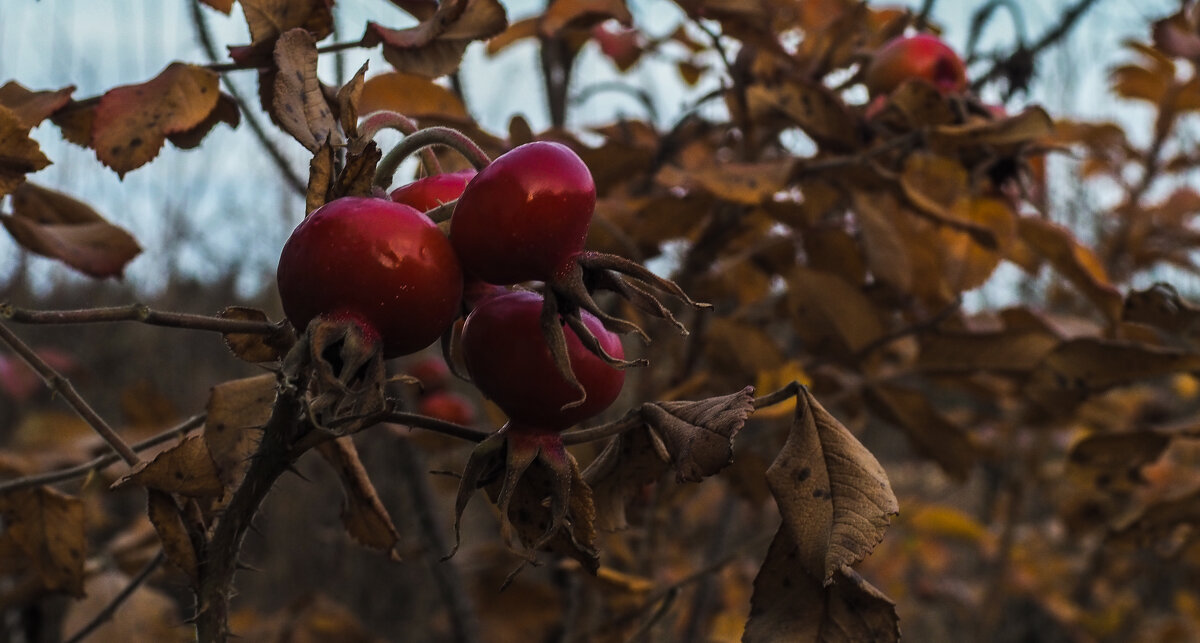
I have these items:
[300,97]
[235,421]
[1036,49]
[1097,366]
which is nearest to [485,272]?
[300,97]

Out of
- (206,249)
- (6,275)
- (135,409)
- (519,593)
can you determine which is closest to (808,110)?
(519,593)

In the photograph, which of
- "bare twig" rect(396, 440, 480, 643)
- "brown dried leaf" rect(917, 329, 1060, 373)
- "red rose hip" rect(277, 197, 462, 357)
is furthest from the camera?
"bare twig" rect(396, 440, 480, 643)

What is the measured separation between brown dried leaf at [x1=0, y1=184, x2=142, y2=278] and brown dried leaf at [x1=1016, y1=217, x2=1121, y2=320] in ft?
2.84

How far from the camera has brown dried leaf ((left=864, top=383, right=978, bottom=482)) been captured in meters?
1.11

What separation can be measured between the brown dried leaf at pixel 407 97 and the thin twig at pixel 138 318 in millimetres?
540

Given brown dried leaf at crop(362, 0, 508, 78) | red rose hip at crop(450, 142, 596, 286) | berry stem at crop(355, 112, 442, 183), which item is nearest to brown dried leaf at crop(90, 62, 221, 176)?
brown dried leaf at crop(362, 0, 508, 78)

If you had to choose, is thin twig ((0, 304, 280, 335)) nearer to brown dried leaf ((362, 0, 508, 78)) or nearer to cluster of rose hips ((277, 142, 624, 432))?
cluster of rose hips ((277, 142, 624, 432))

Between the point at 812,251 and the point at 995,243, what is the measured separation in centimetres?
23

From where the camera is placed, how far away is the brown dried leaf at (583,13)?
1.08 meters

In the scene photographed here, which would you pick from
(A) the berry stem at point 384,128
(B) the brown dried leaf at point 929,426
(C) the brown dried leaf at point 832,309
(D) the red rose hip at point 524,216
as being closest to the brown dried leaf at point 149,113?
(A) the berry stem at point 384,128

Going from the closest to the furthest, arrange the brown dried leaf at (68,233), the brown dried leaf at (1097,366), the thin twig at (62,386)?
1. the thin twig at (62,386)
2. the brown dried leaf at (68,233)
3. the brown dried leaf at (1097,366)

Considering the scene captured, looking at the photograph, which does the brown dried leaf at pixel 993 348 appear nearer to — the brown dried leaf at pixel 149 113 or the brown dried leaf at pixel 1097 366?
the brown dried leaf at pixel 1097 366

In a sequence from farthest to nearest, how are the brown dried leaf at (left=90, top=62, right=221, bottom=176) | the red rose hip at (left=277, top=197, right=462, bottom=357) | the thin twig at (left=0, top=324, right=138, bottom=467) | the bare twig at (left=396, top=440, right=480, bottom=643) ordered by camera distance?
the bare twig at (left=396, top=440, right=480, bottom=643) < the brown dried leaf at (left=90, top=62, right=221, bottom=176) < the thin twig at (left=0, top=324, right=138, bottom=467) < the red rose hip at (left=277, top=197, right=462, bottom=357)

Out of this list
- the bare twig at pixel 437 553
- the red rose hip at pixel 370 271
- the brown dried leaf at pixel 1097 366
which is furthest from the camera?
the bare twig at pixel 437 553
